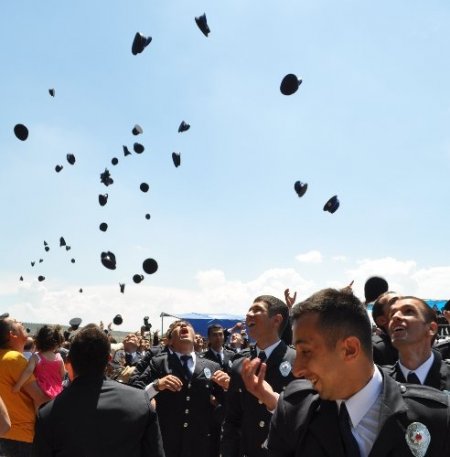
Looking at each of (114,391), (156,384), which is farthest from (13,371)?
(114,391)

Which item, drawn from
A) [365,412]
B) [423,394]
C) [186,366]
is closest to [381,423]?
[365,412]

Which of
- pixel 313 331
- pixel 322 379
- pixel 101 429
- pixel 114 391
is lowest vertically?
pixel 101 429

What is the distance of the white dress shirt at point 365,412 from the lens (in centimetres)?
196

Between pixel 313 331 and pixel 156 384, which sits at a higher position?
pixel 313 331

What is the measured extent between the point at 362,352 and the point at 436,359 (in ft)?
6.87

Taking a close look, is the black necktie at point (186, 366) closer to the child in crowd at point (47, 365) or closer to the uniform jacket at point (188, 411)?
the uniform jacket at point (188, 411)

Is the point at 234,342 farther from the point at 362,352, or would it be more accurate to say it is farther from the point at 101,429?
the point at 362,352

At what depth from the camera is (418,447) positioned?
1.87m

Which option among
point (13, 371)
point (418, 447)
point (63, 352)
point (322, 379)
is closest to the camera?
point (418, 447)

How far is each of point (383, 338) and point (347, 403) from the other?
2.99 metres

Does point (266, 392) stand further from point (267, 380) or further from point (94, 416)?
point (267, 380)

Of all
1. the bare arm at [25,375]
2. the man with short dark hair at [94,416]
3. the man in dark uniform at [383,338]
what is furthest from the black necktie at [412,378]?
the bare arm at [25,375]

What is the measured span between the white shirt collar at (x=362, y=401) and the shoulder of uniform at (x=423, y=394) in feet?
0.30

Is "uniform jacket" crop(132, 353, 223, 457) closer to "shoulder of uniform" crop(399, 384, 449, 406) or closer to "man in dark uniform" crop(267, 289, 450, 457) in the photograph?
"man in dark uniform" crop(267, 289, 450, 457)
